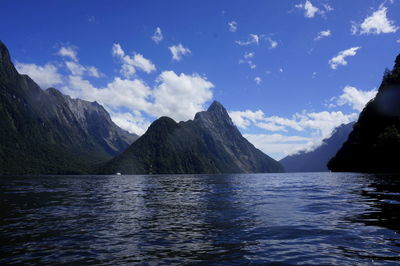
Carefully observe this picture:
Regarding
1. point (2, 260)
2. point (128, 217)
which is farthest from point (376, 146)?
point (2, 260)

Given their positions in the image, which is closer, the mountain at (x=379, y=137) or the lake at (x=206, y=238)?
the lake at (x=206, y=238)

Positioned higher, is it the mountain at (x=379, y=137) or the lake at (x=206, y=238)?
the mountain at (x=379, y=137)

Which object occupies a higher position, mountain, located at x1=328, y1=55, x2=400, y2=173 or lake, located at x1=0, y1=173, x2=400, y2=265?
mountain, located at x1=328, y1=55, x2=400, y2=173

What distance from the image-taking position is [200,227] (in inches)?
783

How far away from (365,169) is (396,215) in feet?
516

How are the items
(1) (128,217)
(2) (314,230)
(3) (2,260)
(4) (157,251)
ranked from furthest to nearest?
(1) (128,217) < (2) (314,230) < (4) (157,251) < (3) (2,260)

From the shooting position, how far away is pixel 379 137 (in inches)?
5551

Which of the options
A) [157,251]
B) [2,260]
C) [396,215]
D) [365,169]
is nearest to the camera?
[2,260]

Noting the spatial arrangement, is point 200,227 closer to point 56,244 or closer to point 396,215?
point 56,244

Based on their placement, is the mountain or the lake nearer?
the lake

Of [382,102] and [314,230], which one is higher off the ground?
[382,102]

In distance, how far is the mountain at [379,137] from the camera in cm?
13500

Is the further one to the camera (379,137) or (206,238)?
(379,137)

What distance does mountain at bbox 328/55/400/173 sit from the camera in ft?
443
